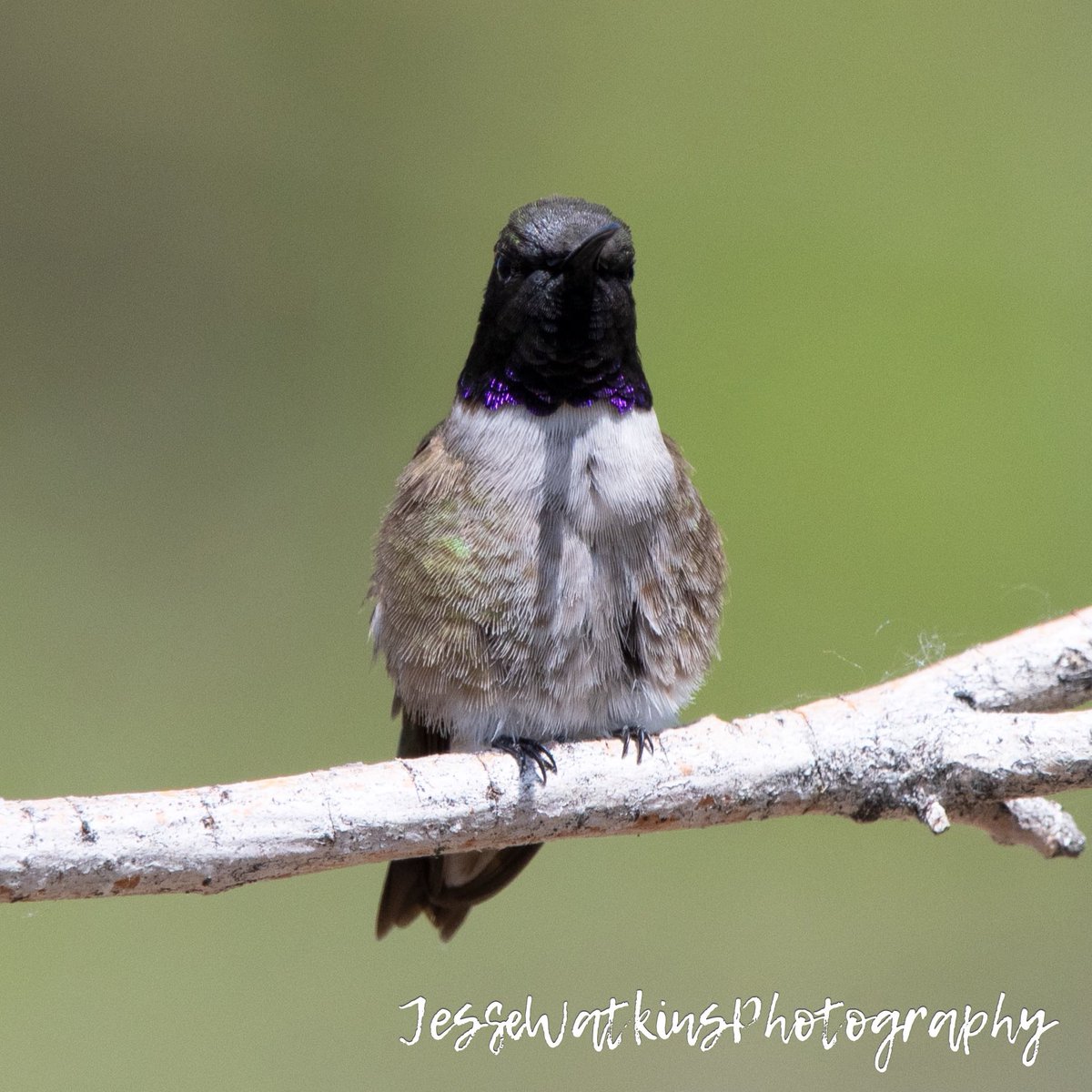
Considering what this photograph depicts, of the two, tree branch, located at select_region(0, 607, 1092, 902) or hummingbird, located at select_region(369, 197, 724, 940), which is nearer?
tree branch, located at select_region(0, 607, 1092, 902)

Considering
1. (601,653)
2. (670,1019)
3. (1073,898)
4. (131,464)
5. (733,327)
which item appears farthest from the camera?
(131,464)

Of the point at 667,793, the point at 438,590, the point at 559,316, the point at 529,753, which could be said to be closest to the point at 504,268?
the point at 559,316

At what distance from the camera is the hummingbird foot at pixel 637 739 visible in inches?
107

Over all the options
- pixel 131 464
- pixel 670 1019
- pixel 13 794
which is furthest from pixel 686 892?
pixel 131 464

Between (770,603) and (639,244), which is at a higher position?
(639,244)

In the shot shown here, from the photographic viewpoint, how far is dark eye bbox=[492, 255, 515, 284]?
292 cm

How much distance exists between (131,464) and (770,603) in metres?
2.76

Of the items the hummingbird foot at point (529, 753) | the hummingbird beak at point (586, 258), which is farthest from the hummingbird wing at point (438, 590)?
the hummingbird beak at point (586, 258)

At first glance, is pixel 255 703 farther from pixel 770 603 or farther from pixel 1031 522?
pixel 1031 522

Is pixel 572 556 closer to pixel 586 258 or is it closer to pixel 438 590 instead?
pixel 438 590

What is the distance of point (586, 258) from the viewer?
2.77 m

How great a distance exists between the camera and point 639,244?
18.5ft

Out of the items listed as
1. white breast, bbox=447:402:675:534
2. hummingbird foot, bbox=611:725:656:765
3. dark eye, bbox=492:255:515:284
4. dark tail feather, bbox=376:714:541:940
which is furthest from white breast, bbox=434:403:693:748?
dark tail feather, bbox=376:714:541:940

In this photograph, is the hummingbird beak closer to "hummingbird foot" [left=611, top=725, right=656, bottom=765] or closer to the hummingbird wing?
the hummingbird wing
